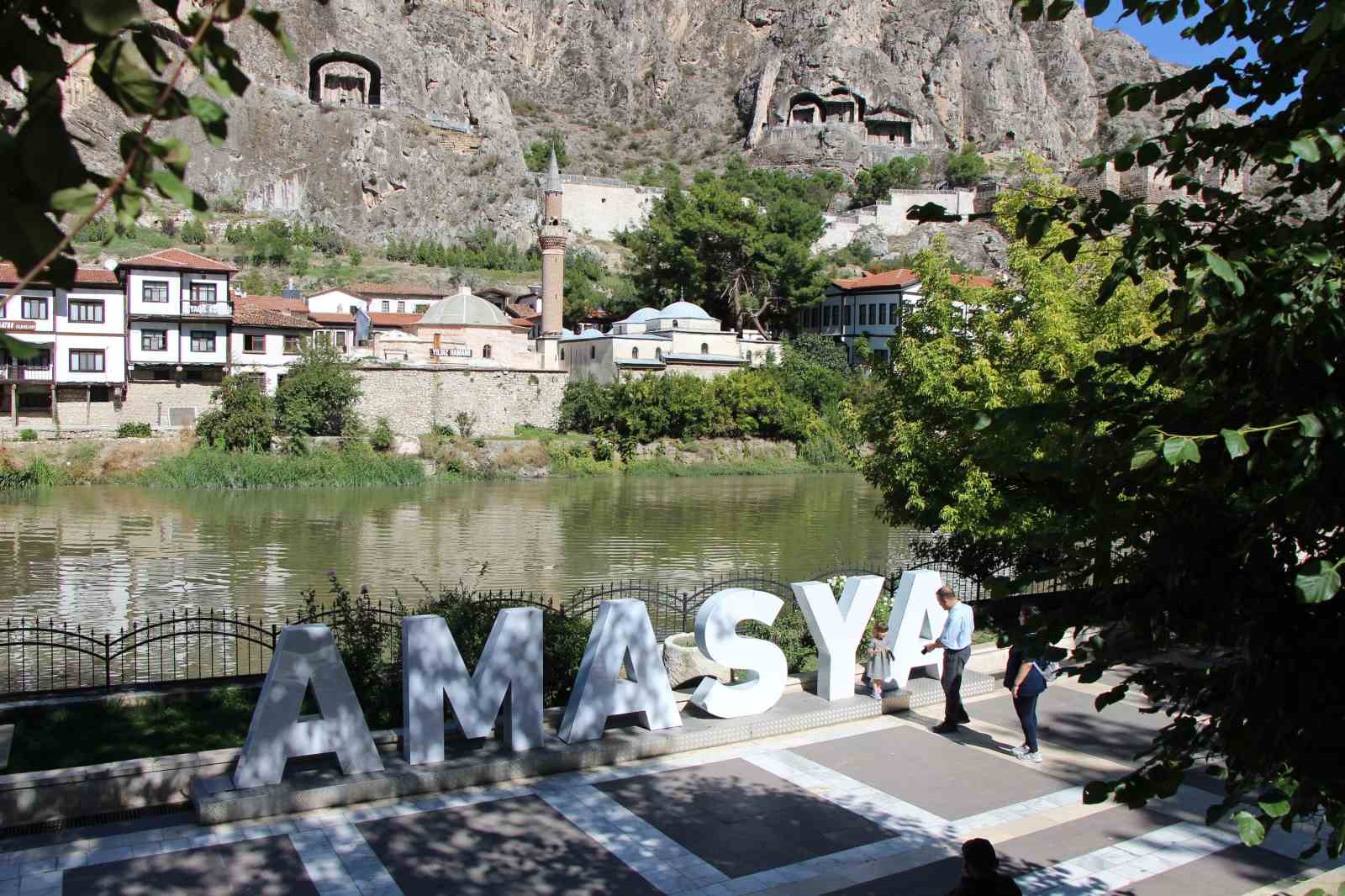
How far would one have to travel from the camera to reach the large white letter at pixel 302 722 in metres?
8.69

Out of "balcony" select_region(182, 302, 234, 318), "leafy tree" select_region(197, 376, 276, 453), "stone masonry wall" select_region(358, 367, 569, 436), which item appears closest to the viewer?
"leafy tree" select_region(197, 376, 276, 453)

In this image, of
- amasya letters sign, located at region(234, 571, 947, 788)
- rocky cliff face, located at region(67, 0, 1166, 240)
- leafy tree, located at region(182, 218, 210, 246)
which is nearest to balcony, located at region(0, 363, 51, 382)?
leafy tree, located at region(182, 218, 210, 246)

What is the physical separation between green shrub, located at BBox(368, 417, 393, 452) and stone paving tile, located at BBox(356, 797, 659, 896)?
40.7 m

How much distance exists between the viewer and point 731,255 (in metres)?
69.6

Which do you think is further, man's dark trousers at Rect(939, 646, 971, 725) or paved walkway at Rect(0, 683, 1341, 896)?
man's dark trousers at Rect(939, 646, 971, 725)

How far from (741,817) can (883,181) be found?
101 metres

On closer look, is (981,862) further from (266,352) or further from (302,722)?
(266,352)

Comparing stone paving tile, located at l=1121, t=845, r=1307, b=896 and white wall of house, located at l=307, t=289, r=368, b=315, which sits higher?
white wall of house, located at l=307, t=289, r=368, b=315

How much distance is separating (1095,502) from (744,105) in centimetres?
12687

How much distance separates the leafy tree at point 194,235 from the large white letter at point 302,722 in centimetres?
7074

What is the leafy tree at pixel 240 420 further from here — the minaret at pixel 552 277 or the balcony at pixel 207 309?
the minaret at pixel 552 277

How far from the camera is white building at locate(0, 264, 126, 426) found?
43.8m

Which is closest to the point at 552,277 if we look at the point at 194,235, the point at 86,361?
the point at 86,361

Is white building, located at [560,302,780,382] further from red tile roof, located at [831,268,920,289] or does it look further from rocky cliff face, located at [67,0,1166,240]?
rocky cliff face, located at [67,0,1166,240]
